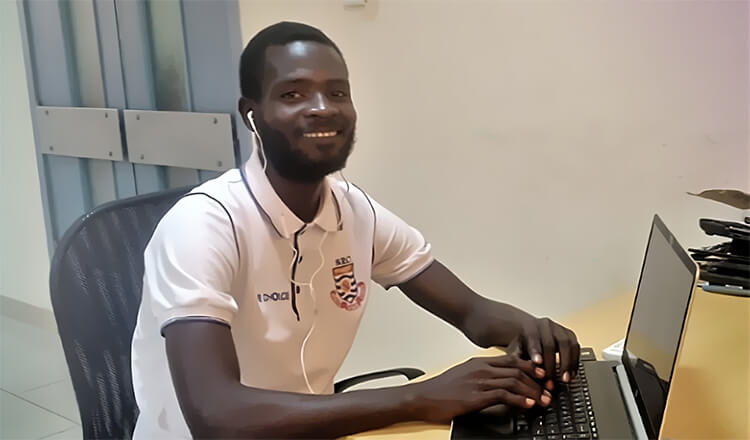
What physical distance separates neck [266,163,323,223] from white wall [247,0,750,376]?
63 centimetres

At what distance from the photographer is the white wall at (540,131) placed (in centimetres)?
157

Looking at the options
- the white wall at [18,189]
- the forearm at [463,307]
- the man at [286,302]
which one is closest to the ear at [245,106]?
the man at [286,302]

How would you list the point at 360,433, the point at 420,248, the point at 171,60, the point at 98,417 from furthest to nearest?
the point at 171,60
the point at 420,248
the point at 98,417
the point at 360,433

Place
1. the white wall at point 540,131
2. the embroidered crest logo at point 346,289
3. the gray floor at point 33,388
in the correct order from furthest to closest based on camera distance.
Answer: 1. the gray floor at point 33,388
2. the white wall at point 540,131
3. the embroidered crest logo at point 346,289

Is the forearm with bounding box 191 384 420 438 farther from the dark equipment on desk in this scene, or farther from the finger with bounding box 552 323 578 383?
the dark equipment on desk

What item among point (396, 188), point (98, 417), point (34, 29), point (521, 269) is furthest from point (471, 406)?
point (34, 29)

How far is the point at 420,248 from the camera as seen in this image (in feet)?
4.92

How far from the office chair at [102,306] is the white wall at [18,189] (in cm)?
206

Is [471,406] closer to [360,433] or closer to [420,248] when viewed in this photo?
[360,433]

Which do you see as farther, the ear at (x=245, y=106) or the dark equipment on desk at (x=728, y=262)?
the dark equipment on desk at (x=728, y=262)

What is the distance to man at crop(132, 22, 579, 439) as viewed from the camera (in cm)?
103

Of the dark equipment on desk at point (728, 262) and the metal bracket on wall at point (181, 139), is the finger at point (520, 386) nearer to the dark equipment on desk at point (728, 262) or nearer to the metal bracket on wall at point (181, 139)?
the dark equipment on desk at point (728, 262)

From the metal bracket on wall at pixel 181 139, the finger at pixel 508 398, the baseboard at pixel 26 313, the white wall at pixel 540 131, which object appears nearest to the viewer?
the finger at pixel 508 398

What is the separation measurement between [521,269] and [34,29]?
6.67 ft
